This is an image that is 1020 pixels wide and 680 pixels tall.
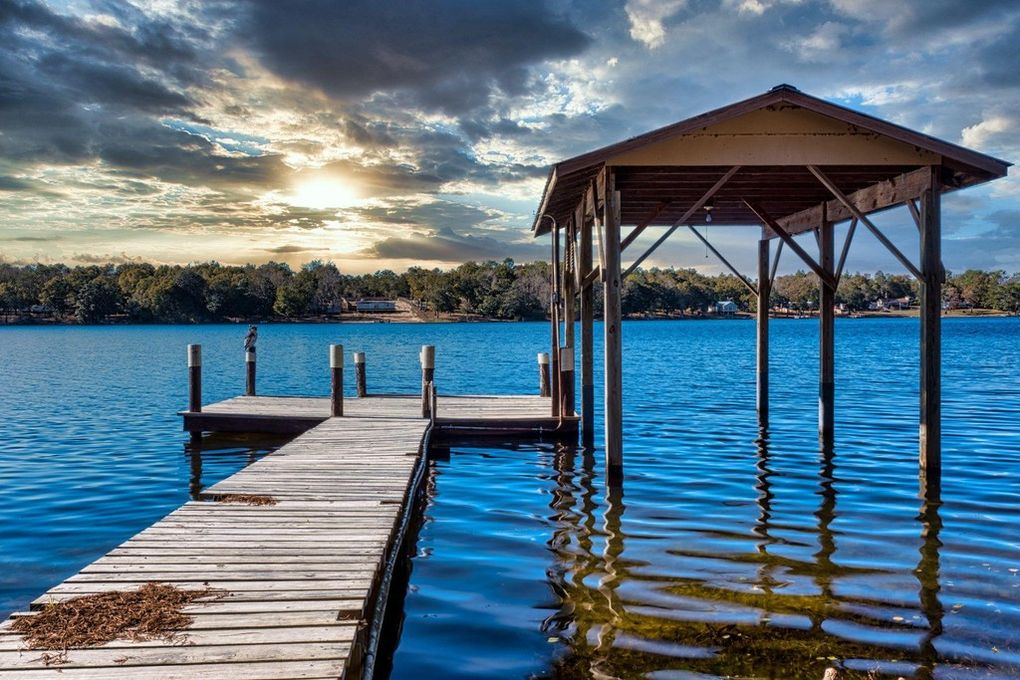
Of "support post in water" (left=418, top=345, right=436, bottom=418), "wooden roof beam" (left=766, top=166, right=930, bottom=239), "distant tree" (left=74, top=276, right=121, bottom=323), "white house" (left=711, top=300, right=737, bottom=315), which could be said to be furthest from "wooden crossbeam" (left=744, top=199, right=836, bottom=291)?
"white house" (left=711, top=300, right=737, bottom=315)

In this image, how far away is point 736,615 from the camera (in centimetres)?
702

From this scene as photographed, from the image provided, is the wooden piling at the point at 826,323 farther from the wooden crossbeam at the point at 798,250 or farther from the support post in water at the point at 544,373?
the support post in water at the point at 544,373

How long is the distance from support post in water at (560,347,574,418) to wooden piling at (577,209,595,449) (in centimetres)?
29

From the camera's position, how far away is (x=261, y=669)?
14.2 ft

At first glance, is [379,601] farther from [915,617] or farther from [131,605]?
[915,617]

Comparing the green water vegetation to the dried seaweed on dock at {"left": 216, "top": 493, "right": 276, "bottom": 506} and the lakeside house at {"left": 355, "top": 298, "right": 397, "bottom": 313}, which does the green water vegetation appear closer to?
the lakeside house at {"left": 355, "top": 298, "right": 397, "bottom": 313}

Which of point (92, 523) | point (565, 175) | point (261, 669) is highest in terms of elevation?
point (565, 175)

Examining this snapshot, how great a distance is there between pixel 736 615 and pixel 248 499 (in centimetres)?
518

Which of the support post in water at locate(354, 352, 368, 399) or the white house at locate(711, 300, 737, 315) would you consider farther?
the white house at locate(711, 300, 737, 315)

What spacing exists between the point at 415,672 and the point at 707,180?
32.7 ft

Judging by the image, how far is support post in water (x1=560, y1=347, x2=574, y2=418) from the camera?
50.6ft

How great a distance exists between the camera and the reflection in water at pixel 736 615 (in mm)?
6094

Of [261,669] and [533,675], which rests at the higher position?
[261,669]

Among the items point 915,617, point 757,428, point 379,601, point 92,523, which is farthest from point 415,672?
point 757,428
